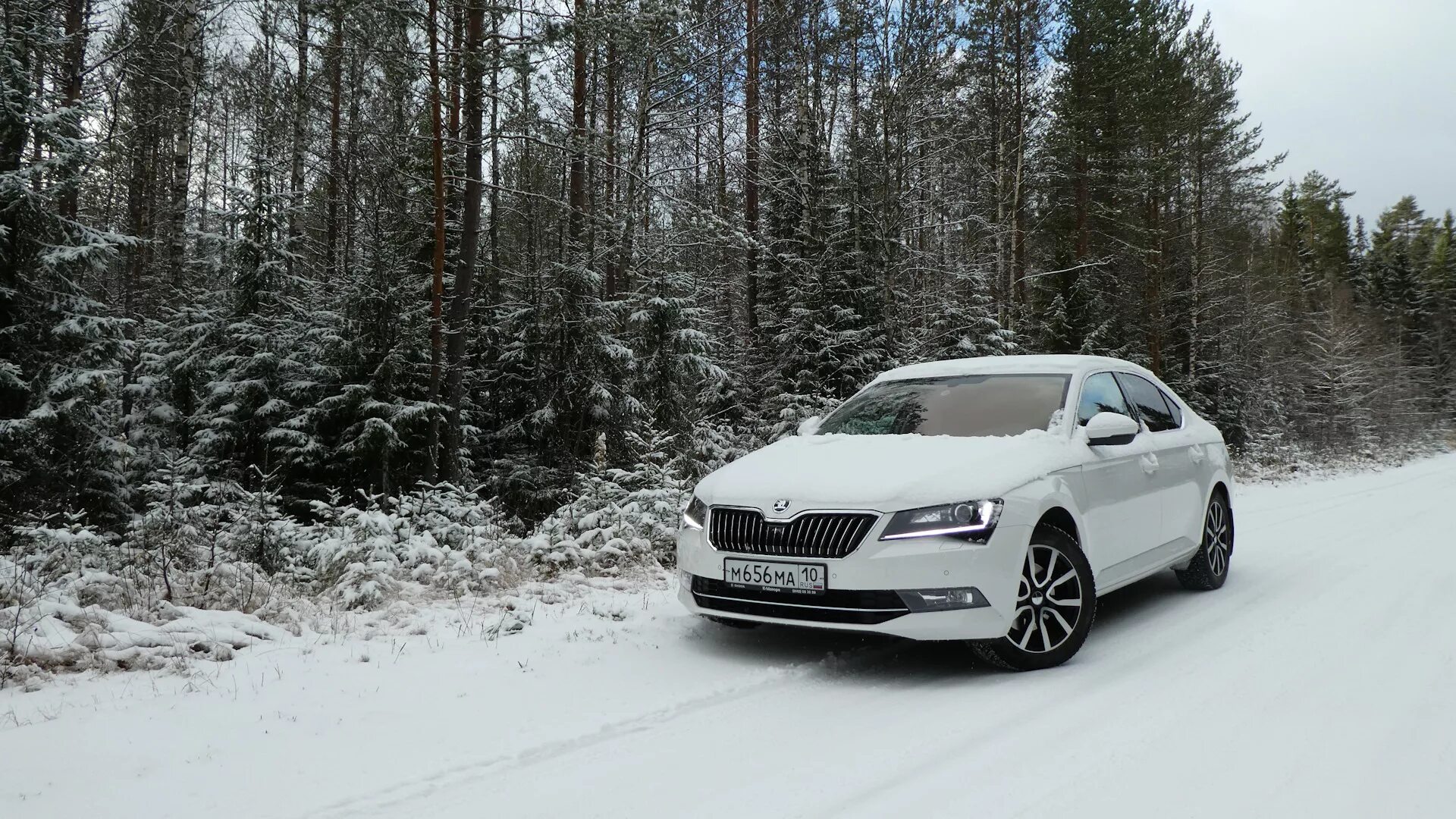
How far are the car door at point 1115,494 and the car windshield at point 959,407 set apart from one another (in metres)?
0.28

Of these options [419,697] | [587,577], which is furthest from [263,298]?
[419,697]

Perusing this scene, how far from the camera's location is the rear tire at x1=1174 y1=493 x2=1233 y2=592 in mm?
6566

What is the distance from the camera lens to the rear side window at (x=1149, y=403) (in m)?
6.25

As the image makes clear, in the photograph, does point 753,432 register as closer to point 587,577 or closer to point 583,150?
point 583,150

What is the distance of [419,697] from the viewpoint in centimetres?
409

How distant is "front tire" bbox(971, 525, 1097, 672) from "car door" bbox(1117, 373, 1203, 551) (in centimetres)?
154

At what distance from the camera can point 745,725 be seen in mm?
3809

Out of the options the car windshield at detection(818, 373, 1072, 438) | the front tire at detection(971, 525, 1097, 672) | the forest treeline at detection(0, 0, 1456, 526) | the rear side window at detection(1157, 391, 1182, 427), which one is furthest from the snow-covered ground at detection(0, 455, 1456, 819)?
the forest treeline at detection(0, 0, 1456, 526)

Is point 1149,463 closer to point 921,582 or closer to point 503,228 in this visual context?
point 921,582

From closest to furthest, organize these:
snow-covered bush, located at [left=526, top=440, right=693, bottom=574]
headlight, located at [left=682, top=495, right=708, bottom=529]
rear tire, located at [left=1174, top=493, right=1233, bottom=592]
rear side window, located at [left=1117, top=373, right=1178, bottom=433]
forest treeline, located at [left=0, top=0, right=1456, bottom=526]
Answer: headlight, located at [left=682, top=495, right=708, bottom=529] → rear side window, located at [left=1117, top=373, right=1178, bottom=433] → rear tire, located at [left=1174, top=493, right=1233, bottom=592] → snow-covered bush, located at [left=526, top=440, right=693, bottom=574] → forest treeline, located at [left=0, top=0, right=1456, bottom=526]

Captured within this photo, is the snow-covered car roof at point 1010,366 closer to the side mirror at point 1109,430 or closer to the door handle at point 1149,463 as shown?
the side mirror at point 1109,430

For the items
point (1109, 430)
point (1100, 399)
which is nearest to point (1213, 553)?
point (1100, 399)

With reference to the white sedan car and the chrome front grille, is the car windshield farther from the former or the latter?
the chrome front grille

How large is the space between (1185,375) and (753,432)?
19.6 m
